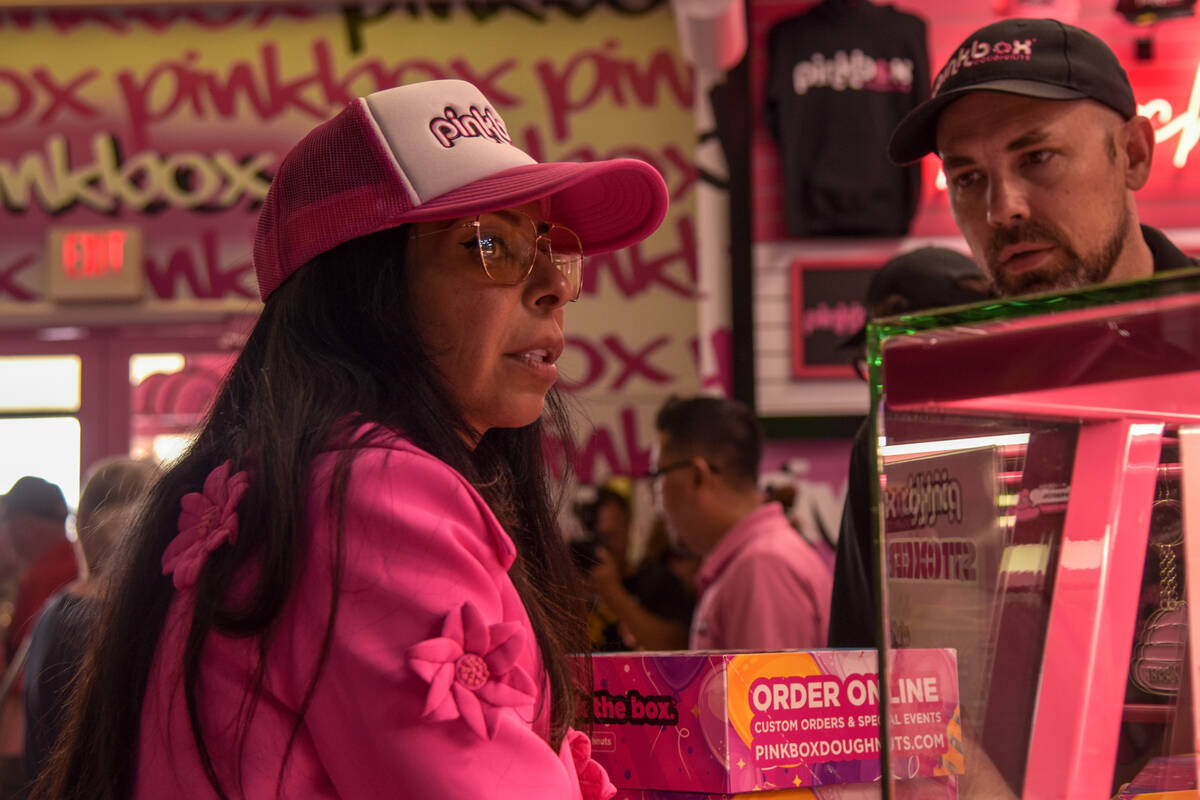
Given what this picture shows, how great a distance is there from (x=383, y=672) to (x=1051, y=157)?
40.8 inches

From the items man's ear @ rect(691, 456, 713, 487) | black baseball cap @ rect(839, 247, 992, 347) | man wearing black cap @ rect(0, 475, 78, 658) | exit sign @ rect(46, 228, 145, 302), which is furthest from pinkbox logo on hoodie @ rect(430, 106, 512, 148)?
exit sign @ rect(46, 228, 145, 302)

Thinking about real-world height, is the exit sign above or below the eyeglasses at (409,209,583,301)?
above

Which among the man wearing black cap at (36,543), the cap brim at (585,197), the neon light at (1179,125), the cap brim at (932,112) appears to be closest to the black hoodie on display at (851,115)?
the neon light at (1179,125)

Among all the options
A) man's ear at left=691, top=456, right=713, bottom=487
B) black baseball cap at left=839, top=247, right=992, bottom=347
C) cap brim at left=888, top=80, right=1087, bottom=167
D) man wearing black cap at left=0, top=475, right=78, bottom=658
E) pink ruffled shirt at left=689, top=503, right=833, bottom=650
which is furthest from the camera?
man wearing black cap at left=0, top=475, right=78, bottom=658

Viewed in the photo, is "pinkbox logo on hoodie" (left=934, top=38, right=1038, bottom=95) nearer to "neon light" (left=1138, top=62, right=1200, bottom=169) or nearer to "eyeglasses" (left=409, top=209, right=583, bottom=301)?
"eyeglasses" (left=409, top=209, right=583, bottom=301)

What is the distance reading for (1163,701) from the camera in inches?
28.6

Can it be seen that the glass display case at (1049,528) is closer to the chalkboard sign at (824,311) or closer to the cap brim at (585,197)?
the cap brim at (585,197)

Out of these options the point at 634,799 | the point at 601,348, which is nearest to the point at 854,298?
the point at 601,348

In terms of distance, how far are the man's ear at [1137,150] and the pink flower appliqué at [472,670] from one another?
40.6 inches

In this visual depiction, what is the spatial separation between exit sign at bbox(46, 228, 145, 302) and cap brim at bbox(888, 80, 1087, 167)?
15.5 ft

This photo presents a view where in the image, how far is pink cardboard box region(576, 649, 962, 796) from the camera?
1.09 metres

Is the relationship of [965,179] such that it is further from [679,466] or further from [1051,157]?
[679,466]

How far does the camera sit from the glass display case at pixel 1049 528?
0.72m

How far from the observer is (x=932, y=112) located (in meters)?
1.53
